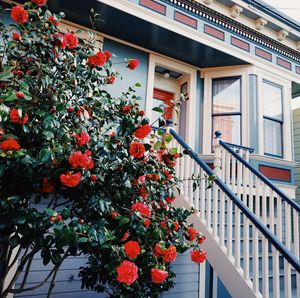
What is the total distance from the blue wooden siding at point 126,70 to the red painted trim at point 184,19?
2.57 feet

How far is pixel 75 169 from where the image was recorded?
5.01ft

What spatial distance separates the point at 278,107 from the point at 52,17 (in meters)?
4.81

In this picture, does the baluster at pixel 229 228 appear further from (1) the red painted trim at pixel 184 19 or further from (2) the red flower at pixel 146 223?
(1) the red painted trim at pixel 184 19

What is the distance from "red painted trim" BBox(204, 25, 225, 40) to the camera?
4800mm

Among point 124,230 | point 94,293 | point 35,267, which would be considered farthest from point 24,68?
point 94,293

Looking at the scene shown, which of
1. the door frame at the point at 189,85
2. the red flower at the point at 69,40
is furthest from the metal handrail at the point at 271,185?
the red flower at the point at 69,40

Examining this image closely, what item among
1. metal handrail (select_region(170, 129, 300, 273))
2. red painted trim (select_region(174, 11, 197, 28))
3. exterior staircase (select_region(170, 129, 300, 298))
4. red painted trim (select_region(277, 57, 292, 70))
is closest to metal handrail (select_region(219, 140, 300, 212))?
Answer: exterior staircase (select_region(170, 129, 300, 298))

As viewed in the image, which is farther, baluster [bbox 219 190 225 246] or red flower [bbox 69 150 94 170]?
baluster [bbox 219 190 225 246]

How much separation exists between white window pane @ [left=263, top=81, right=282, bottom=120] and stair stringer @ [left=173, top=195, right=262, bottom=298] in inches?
130

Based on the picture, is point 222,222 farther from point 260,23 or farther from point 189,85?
point 260,23

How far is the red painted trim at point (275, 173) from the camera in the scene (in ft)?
16.6

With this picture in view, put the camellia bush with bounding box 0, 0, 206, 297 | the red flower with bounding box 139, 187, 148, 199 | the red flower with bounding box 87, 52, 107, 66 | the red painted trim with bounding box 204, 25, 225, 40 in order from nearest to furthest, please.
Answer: the camellia bush with bounding box 0, 0, 206, 297, the red flower with bounding box 87, 52, 107, 66, the red flower with bounding box 139, 187, 148, 199, the red painted trim with bounding box 204, 25, 225, 40

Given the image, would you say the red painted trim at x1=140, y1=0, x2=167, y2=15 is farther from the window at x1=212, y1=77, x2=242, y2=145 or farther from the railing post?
the railing post

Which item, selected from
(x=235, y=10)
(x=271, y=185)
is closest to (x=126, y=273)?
(x=271, y=185)
